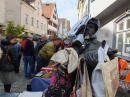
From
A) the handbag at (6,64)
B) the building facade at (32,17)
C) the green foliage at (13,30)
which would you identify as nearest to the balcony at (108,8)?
the handbag at (6,64)

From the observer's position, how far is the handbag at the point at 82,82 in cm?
198

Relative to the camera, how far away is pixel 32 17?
29.8 meters

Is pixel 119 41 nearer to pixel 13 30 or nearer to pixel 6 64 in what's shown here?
pixel 6 64

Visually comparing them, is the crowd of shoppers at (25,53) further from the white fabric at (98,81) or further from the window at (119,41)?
the window at (119,41)

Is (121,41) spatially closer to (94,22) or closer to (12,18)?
(94,22)

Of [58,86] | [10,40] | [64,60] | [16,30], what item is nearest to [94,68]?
[64,60]

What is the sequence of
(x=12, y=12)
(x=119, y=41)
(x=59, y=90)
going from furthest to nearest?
1. (x=12, y=12)
2. (x=119, y=41)
3. (x=59, y=90)

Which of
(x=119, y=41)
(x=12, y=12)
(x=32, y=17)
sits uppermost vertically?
(x=32, y=17)

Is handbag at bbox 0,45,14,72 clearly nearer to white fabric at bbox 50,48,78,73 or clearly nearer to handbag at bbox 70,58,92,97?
white fabric at bbox 50,48,78,73

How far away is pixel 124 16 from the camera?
7082mm

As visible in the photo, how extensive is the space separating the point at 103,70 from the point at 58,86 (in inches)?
30.2

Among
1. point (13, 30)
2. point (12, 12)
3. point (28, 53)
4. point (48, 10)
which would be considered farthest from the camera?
point (48, 10)

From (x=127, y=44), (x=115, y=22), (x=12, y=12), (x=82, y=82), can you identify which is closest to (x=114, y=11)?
(x=115, y=22)

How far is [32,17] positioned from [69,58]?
28.8 metres
